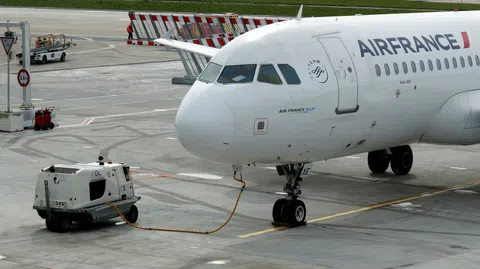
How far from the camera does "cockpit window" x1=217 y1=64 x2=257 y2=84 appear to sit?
85.3ft

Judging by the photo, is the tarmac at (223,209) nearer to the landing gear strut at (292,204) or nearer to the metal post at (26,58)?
the landing gear strut at (292,204)

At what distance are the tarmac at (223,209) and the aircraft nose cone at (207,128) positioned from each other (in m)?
2.33

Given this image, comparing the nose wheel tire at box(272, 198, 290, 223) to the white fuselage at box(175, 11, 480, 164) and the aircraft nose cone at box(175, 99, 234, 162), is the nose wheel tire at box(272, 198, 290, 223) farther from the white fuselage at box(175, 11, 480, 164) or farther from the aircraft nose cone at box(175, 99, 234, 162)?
the aircraft nose cone at box(175, 99, 234, 162)

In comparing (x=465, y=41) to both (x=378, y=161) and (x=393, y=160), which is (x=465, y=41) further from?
(x=378, y=161)

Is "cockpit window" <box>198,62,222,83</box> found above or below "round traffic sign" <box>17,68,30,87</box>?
below

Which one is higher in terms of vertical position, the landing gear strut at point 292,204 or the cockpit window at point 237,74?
the cockpit window at point 237,74

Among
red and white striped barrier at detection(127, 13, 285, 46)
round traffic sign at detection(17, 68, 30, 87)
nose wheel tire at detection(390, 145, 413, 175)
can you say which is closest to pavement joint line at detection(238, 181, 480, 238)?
nose wheel tire at detection(390, 145, 413, 175)

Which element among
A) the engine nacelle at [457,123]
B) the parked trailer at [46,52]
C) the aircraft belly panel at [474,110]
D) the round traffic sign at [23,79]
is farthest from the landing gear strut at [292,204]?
the parked trailer at [46,52]

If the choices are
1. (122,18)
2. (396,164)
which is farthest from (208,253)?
(122,18)

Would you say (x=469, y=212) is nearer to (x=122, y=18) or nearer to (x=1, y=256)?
(x=1, y=256)

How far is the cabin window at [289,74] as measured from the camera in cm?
2628

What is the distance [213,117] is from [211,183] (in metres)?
8.61

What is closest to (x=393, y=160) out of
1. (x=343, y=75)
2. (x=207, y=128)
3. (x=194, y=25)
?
(x=343, y=75)

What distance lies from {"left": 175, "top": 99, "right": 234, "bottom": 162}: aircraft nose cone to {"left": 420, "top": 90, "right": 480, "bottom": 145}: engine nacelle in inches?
303
